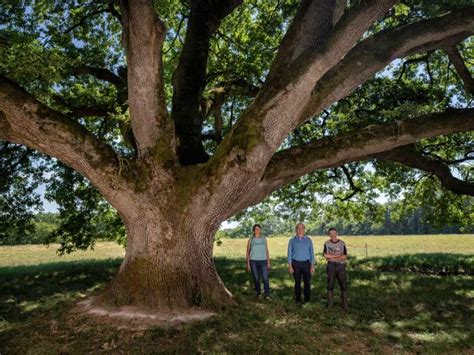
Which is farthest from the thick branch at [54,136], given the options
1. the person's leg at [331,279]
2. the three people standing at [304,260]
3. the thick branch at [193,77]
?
the person's leg at [331,279]

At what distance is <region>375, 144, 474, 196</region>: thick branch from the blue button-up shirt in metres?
3.29

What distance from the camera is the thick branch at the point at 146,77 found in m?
6.95

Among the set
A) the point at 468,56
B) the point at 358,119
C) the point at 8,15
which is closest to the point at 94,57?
the point at 8,15

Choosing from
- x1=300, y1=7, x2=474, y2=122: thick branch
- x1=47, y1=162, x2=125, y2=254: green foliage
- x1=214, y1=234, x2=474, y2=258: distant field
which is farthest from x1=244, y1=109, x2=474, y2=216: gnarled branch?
x1=214, y1=234, x2=474, y2=258: distant field

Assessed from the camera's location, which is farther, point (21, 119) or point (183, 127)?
point (183, 127)

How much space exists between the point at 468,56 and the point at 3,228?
19.3 m

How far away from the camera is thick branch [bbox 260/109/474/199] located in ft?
27.7

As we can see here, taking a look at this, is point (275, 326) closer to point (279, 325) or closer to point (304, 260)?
point (279, 325)

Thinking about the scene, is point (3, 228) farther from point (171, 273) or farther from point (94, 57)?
point (171, 273)

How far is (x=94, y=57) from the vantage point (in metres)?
12.9

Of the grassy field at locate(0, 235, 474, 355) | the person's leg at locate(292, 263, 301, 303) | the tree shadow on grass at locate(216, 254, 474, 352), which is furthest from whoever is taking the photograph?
the person's leg at locate(292, 263, 301, 303)

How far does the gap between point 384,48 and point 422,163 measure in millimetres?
5016

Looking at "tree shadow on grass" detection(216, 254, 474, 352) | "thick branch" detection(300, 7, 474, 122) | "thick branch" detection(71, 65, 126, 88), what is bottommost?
"tree shadow on grass" detection(216, 254, 474, 352)

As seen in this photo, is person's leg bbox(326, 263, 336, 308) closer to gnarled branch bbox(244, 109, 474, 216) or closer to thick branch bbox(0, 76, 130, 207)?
gnarled branch bbox(244, 109, 474, 216)
